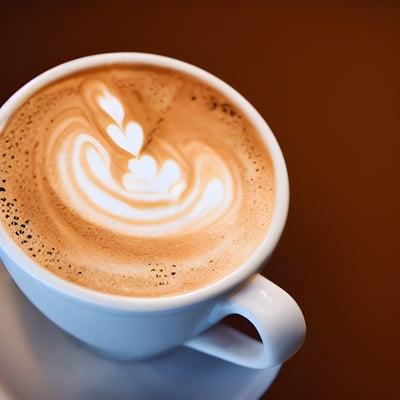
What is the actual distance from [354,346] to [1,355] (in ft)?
1.83

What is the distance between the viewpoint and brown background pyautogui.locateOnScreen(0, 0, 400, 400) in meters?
1.09

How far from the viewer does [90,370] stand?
0.91 metres

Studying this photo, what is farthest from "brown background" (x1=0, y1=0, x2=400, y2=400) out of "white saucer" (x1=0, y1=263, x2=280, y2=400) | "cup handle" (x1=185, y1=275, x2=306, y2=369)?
"cup handle" (x1=185, y1=275, x2=306, y2=369)

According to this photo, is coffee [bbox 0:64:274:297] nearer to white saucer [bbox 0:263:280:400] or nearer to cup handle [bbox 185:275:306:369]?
cup handle [bbox 185:275:306:369]

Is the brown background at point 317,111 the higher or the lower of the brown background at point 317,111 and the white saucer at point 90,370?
the higher

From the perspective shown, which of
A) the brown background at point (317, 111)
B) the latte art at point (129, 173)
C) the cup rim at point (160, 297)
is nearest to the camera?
the cup rim at point (160, 297)

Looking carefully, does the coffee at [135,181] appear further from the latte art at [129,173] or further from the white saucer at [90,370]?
the white saucer at [90,370]

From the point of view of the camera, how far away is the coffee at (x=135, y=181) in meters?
0.79

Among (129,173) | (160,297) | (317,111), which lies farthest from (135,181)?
(317,111)

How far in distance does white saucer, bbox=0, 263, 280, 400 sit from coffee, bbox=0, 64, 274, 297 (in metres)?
0.18

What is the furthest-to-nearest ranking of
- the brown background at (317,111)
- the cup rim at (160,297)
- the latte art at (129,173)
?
the brown background at (317,111)
the latte art at (129,173)
the cup rim at (160,297)

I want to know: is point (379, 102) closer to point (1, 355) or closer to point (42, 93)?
point (42, 93)

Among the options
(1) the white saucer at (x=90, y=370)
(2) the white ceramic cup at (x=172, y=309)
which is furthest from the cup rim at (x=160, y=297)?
(1) the white saucer at (x=90, y=370)

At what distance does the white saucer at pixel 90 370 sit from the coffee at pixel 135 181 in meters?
0.18
